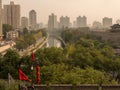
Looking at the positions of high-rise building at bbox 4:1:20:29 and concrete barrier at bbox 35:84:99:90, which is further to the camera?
high-rise building at bbox 4:1:20:29

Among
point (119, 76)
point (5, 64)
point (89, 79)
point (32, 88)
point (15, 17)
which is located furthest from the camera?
point (15, 17)

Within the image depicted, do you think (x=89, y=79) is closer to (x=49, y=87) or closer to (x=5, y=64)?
(x=49, y=87)

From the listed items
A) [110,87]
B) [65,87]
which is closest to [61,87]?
[65,87]

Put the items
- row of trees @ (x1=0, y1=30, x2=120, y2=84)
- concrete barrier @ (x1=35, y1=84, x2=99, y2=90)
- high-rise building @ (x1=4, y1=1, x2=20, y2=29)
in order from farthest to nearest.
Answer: high-rise building @ (x1=4, y1=1, x2=20, y2=29) → row of trees @ (x1=0, y1=30, x2=120, y2=84) → concrete barrier @ (x1=35, y1=84, x2=99, y2=90)

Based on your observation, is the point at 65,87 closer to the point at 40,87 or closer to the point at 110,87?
the point at 40,87

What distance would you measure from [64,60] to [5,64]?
455 centimetres

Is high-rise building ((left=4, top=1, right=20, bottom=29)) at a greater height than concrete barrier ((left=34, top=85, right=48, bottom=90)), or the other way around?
high-rise building ((left=4, top=1, right=20, bottom=29))

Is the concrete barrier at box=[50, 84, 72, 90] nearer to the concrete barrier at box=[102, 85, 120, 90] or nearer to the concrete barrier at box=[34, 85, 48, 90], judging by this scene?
the concrete barrier at box=[34, 85, 48, 90]

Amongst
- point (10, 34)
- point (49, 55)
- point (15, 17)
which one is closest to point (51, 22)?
point (15, 17)

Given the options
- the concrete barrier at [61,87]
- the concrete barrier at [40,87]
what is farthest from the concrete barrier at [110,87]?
the concrete barrier at [40,87]

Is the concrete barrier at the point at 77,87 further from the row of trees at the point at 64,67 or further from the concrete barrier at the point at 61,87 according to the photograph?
the row of trees at the point at 64,67

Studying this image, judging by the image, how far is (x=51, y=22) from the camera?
198625mm

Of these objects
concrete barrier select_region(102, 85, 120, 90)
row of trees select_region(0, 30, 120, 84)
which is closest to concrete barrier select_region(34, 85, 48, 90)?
concrete barrier select_region(102, 85, 120, 90)

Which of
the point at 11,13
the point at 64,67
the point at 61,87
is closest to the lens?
the point at 61,87
